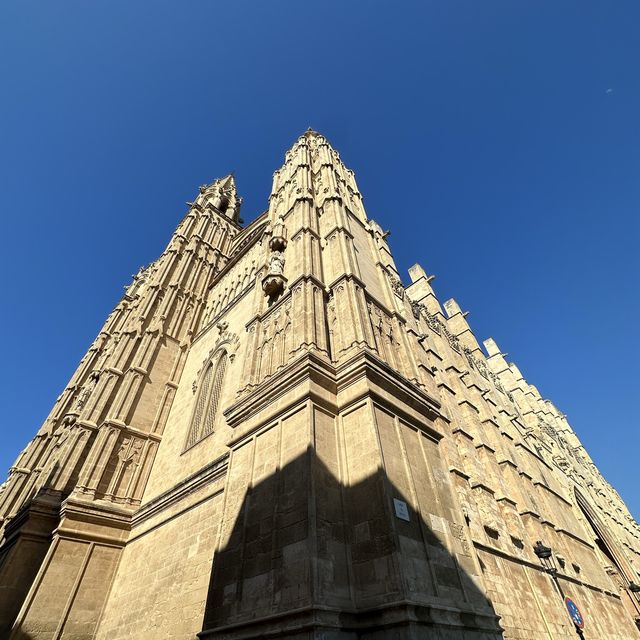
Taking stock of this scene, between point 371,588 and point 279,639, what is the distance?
4.36 feet

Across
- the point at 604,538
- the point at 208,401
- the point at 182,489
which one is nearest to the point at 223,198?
the point at 208,401

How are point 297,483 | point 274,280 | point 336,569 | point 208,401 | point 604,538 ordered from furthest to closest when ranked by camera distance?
1. point 604,538
2. point 208,401
3. point 274,280
4. point 297,483
5. point 336,569

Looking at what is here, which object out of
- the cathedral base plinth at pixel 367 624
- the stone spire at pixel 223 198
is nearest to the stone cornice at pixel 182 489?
the cathedral base plinth at pixel 367 624

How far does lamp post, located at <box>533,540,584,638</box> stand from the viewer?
11812mm

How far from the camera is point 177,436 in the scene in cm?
1481

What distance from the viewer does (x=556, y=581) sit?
1319cm

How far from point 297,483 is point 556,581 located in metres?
12.7

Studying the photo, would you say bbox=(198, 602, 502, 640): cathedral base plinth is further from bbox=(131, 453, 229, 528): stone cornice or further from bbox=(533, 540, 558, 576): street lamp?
bbox=(533, 540, 558, 576): street lamp

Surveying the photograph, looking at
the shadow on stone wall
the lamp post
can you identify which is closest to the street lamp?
the lamp post

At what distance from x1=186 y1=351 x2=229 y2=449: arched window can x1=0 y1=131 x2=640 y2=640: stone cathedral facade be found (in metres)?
0.10

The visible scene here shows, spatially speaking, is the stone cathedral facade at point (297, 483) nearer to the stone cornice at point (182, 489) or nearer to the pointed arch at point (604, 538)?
the stone cornice at point (182, 489)

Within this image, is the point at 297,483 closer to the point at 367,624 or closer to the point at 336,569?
the point at 336,569

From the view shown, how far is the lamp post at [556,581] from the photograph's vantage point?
465 inches

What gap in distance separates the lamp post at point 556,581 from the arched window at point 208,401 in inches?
439
